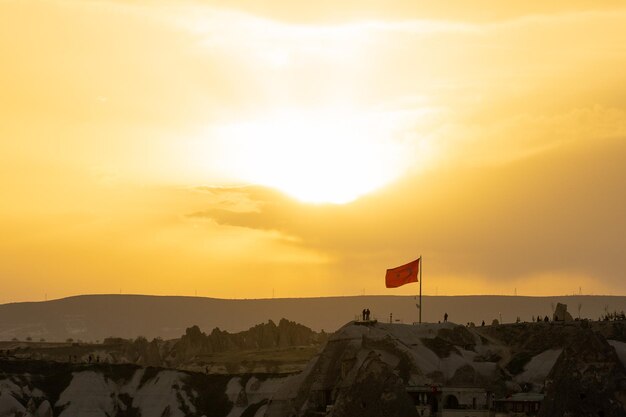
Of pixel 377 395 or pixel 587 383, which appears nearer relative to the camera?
pixel 587 383

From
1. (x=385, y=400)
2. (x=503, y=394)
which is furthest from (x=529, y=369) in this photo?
(x=385, y=400)

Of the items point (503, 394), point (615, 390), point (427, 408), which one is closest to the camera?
point (615, 390)

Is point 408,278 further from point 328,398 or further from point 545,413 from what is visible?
point 545,413

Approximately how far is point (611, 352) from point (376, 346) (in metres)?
85.1

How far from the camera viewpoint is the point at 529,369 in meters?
197

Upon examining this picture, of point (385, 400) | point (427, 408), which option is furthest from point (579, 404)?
point (427, 408)

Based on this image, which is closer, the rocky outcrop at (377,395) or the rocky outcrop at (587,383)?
the rocky outcrop at (587,383)

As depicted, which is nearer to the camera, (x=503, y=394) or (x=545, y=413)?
(x=545, y=413)

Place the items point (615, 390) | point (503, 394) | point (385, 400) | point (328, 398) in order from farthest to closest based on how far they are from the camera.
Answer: point (328, 398), point (503, 394), point (385, 400), point (615, 390)

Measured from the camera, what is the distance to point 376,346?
19700 cm

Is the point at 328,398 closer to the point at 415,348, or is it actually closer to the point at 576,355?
the point at 415,348

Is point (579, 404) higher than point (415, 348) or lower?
lower

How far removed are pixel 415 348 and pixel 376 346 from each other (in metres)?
5.11

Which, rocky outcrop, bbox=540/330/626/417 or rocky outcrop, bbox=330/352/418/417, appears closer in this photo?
rocky outcrop, bbox=540/330/626/417
